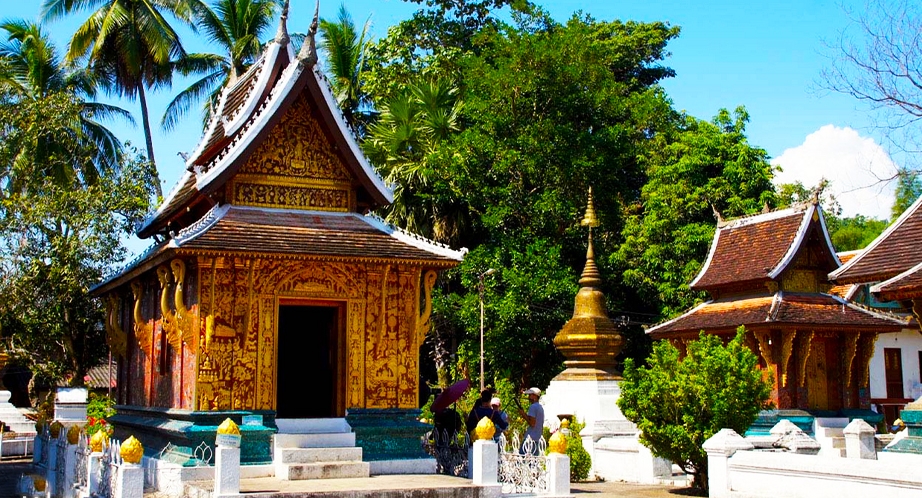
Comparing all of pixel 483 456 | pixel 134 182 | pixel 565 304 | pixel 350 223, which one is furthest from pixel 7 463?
pixel 565 304

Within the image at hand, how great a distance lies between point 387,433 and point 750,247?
1333 centimetres

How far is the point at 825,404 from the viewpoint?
76.6 ft

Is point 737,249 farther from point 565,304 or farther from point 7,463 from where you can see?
point 7,463

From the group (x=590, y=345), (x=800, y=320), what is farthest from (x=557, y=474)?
(x=800, y=320)

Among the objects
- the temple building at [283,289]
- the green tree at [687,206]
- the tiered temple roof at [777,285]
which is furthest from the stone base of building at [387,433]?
the green tree at [687,206]

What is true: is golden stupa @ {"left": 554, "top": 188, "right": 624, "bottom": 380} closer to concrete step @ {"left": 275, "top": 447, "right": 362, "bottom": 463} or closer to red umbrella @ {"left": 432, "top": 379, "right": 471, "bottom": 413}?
red umbrella @ {"left": 432, "top": 379, "right": 471, "bottom": 413}

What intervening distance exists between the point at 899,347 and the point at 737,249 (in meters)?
12.4

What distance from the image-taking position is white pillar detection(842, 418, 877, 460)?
17.1 meters

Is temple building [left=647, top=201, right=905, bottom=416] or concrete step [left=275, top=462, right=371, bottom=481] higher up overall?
temple building [left=647, top=201, right=905, bottom=416]

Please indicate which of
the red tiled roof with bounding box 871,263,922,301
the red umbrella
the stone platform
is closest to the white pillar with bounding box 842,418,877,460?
the red tiled roof with bounding box 871,263,922,301

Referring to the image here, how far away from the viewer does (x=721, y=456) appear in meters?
14.6

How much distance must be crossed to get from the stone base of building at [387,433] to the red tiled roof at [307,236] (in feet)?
7.60

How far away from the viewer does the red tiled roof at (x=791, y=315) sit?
22547 mm

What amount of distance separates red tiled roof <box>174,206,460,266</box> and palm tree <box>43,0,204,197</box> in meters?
19.9
